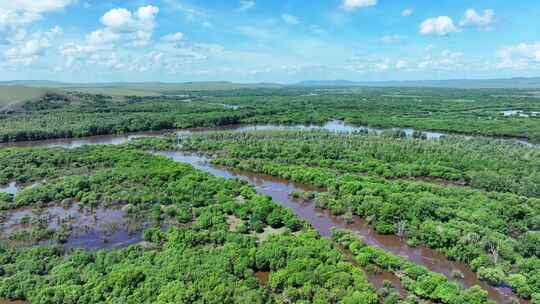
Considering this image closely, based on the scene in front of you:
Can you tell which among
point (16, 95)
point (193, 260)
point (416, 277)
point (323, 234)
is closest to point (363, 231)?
point (323, 234)

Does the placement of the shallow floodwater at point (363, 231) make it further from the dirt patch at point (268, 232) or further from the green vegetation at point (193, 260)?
the green vegetation at point (193, 260)

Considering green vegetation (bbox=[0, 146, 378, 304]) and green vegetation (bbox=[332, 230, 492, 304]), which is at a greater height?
green vegetation (bbox=[0, 146, 378, 304])

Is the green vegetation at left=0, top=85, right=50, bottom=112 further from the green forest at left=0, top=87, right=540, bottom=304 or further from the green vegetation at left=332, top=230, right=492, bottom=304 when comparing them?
the green vegetation at left=332, top=230, right=492, bottom=304

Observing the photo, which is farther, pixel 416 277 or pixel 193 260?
pixel 416 277

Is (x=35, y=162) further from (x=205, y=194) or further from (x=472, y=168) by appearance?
(x=472, y=168)

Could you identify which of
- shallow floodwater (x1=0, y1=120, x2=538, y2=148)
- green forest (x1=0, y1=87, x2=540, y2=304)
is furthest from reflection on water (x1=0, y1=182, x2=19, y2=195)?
shallow floodwater (x1=0, y1=120, x2=538, y2=148)

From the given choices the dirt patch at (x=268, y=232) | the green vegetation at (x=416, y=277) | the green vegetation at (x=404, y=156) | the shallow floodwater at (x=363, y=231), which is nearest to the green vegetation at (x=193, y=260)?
the dirt patch at (x=268, y=232)

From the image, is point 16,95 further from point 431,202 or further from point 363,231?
point 431,202

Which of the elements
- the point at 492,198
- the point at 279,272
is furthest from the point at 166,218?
the point at 492,198
